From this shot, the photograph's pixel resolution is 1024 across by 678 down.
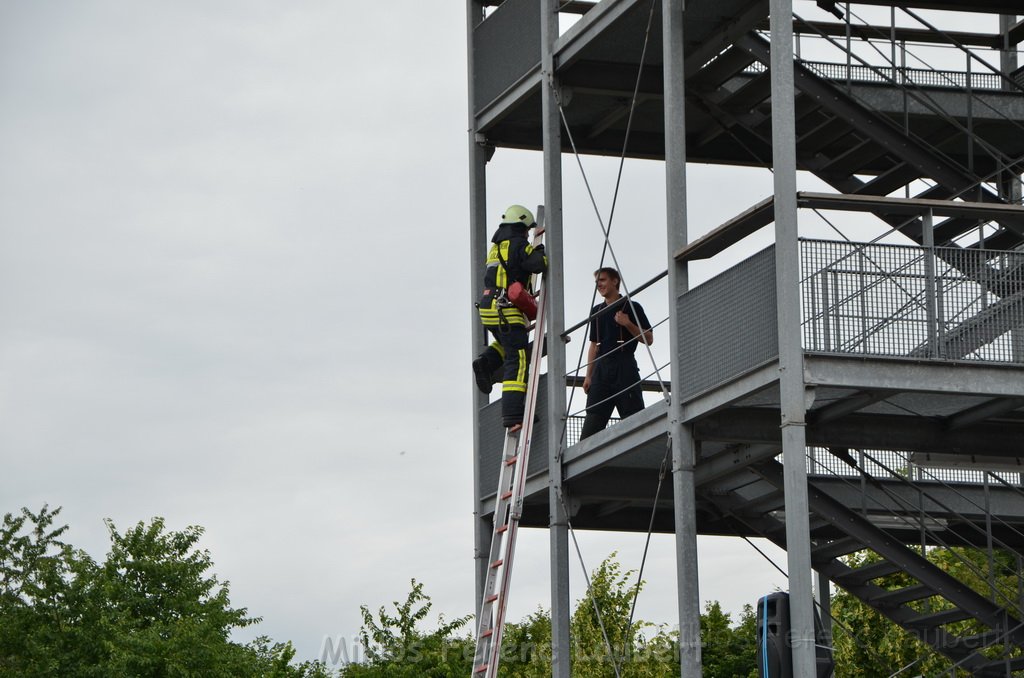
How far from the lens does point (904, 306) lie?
14.1 meters

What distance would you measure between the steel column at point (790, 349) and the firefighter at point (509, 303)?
4.61m

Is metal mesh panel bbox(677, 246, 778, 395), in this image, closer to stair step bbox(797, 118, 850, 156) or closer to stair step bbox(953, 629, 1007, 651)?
stair step bbox(797, 118, 850, 156)

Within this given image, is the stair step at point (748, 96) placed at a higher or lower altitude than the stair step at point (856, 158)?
higher

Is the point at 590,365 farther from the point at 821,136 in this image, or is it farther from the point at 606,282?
the point at 821,136

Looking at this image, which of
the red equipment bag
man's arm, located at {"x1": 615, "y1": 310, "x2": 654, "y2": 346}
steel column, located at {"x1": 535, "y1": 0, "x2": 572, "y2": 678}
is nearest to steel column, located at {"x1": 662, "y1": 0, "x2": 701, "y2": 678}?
man's arm, located at {"x1": 615, "y1": 310, "x2": 654, "y2": 346}

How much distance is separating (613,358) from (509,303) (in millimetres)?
1290

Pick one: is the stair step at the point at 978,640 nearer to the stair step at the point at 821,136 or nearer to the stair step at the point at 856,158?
the stair step at the point at 856,158

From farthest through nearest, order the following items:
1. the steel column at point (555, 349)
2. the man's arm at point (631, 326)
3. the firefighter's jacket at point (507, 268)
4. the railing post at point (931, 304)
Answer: the firefighter's jacket at point (507, 268)
the steel column at point (555, 349)
the man's arm at point (631, 326)
the railing post at point (931, 304)

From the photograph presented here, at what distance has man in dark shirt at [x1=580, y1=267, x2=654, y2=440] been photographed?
17.7m

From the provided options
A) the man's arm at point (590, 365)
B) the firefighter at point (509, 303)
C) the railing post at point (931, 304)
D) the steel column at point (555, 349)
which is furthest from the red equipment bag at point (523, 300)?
the railing post at point (931, 304)

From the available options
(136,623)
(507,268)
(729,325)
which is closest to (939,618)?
(729,325)

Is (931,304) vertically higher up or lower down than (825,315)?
higher up

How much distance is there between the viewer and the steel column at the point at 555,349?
1766 cm

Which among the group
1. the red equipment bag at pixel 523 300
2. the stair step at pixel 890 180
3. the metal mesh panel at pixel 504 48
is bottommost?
the red equipment bag at pixel 523 300
